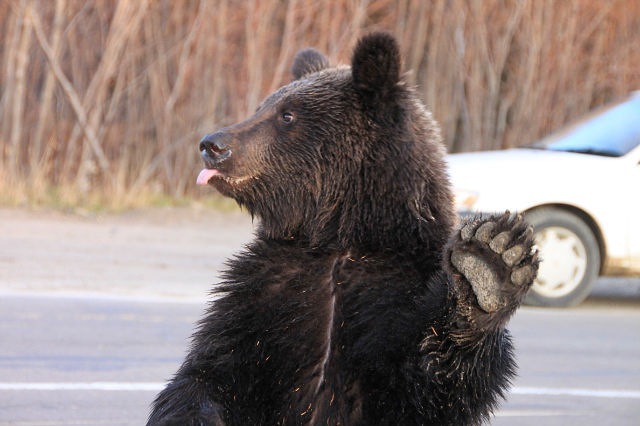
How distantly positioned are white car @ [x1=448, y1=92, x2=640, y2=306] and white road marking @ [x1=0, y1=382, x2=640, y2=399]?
297 cm

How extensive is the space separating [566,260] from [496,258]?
674 centimetres

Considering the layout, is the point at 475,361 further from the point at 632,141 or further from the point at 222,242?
the point at 222,242

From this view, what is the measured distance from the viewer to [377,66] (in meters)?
4.05

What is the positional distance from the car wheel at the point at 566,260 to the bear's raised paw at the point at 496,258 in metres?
6.60

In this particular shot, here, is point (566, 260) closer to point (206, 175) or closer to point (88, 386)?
point (88, 386)

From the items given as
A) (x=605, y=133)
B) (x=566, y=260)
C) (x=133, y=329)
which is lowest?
(x=133, y=329)

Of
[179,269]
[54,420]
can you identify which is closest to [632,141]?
[179,269]

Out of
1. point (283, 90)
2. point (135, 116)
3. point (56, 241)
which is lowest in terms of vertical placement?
point (56, 241)

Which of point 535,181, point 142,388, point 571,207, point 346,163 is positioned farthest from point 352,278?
point 571,207

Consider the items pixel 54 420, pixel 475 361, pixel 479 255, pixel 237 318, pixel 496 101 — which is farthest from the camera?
pixel 496 101

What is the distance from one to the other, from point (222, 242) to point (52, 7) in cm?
397

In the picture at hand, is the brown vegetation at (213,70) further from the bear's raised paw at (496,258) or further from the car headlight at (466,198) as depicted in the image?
the bear's raised paw at (496,258)

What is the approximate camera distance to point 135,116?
14.7 metres

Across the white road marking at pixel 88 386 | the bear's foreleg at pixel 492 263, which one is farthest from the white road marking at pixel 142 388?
the bear's foreleg at pixel 492 263
